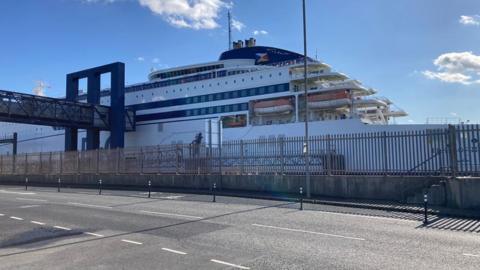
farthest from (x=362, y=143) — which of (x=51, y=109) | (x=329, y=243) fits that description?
(x=51, y=109)

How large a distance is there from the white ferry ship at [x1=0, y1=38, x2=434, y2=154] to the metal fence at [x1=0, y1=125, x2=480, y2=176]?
16.6 ft

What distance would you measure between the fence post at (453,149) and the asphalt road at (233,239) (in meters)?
2.86

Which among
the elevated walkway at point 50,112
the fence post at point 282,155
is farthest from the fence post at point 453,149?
the elevated walkway at point 50,112

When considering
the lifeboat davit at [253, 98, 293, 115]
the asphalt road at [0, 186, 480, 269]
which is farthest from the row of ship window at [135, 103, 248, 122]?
the asphalt road at [0, 186, 480, 269]

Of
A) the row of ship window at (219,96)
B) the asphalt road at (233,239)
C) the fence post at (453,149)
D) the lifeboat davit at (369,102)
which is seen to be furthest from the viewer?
the row of ship window at (219,96)

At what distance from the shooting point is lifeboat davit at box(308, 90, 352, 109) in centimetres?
4044

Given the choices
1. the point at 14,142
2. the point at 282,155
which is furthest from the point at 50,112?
the point at 282,155

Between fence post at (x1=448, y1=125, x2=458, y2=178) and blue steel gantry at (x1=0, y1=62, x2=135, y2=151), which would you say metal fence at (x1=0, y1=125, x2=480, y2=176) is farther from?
blue steel gantry at (x1=0, y1=62, x2=135, y2=151)

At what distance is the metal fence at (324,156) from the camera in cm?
1470

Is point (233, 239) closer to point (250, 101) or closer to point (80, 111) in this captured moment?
point (250, 101)

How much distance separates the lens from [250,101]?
4697cm

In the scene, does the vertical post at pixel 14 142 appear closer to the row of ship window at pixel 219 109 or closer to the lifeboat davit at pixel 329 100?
the row of ship window at pixel 219 109

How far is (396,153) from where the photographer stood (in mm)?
17047

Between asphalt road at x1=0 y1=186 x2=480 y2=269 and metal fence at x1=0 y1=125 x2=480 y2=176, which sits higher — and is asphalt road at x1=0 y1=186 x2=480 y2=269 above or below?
below
